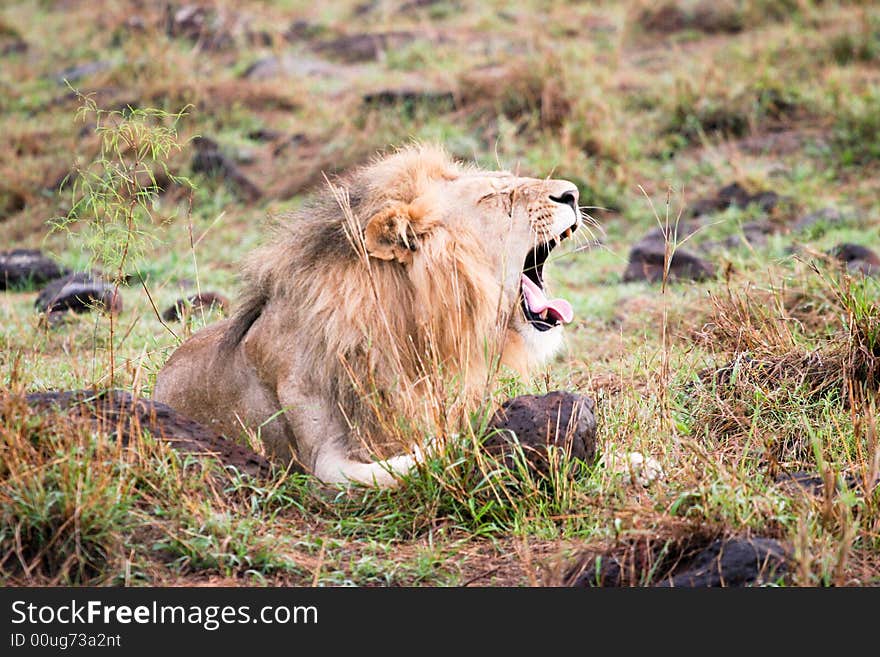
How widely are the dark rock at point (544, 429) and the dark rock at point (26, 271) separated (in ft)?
17.5

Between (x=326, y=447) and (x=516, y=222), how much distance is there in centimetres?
101

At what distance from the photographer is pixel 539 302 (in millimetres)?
4293

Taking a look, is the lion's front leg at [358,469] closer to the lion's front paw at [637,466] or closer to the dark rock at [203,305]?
the lion's front paw at [637,466]

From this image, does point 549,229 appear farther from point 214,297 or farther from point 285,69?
point 285,69

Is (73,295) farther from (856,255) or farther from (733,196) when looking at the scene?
(733,196)

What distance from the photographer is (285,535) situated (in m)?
3.60

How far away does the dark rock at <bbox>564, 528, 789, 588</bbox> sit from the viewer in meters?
3.05

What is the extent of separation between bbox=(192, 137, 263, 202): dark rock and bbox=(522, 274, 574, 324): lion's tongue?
20.9 ft

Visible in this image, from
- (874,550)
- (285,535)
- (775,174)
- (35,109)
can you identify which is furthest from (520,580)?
(35,109)

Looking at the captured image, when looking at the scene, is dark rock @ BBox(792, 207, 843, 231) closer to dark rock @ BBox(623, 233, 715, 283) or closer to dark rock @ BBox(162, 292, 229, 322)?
dark rock @ BBox(623, 233, 715, 283)

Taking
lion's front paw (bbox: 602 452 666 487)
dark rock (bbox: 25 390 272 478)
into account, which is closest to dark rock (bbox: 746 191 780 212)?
lion's front paw (bbox: 602 452 666 487)

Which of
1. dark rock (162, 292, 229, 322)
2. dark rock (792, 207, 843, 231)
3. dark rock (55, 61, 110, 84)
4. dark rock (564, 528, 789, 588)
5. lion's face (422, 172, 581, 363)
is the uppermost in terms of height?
lion's face (422, 172, 581, 363)

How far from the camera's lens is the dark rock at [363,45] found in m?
14.4

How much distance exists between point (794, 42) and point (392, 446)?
9391 millimetres
